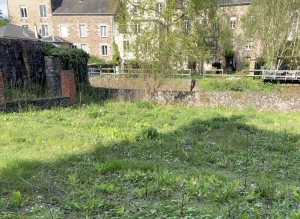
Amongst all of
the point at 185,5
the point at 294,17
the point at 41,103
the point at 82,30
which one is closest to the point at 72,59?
the point at 41,103

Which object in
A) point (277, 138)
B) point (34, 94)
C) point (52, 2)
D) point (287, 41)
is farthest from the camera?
point (52, 2)

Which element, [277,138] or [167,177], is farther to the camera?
[277,138]

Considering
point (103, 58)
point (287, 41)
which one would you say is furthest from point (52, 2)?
point (287, 41)

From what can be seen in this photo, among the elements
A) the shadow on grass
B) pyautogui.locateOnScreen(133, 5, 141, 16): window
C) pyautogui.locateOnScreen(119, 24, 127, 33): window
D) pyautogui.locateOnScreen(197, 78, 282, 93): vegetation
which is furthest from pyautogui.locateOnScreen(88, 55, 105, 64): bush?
the shadow on grass

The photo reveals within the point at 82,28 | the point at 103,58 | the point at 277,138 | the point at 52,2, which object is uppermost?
the point at 52,2

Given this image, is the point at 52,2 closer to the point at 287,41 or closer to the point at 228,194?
the point at 287,41

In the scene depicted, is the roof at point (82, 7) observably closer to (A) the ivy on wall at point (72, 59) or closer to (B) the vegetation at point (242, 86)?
(B) the vegetation at point (242, 86)

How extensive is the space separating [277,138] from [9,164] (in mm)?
6266

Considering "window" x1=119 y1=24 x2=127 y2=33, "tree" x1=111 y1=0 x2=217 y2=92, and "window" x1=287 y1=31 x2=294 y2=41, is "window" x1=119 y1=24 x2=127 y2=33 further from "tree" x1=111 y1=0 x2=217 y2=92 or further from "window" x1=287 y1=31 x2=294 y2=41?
"window" x1=287 y1=31 x2=294 y2=41

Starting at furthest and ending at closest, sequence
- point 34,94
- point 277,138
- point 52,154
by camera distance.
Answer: point 34,94
point 277,138
point 52,154

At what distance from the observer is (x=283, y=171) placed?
3879 millimetres

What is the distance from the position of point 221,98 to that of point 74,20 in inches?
1034

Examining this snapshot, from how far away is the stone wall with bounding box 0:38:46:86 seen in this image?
908cm

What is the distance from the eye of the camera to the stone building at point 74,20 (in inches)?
1153
